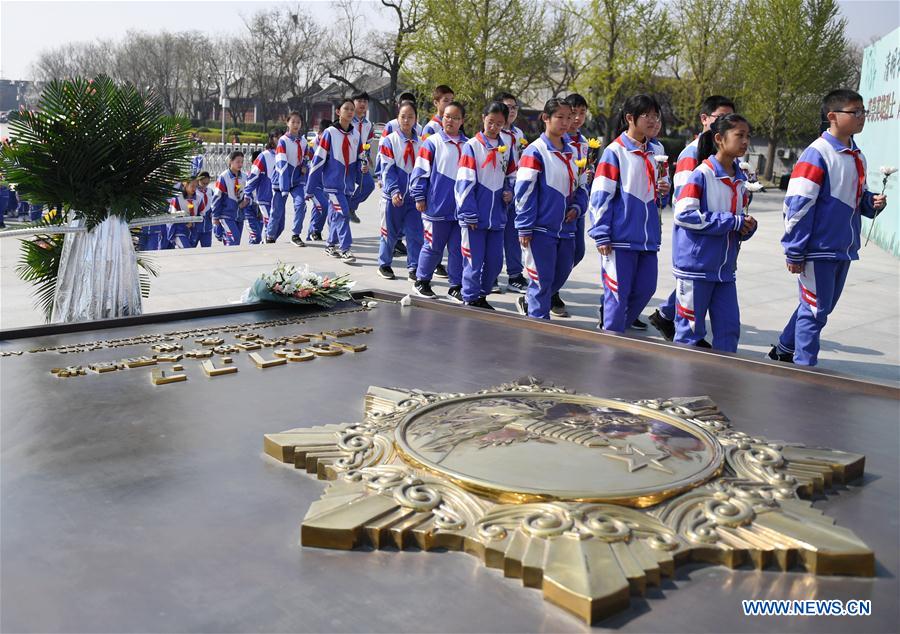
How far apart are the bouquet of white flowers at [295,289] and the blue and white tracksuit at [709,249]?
2175 mm

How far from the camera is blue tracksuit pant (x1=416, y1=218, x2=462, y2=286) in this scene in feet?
26.7

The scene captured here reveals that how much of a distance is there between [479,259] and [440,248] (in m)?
0.72

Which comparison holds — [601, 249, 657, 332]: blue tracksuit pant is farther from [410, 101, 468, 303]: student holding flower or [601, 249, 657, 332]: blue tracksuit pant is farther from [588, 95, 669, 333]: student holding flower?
[410, 101, 468, 303]: student holding flower

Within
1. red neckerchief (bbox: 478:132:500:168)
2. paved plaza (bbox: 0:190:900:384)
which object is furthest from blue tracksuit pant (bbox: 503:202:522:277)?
red neckerchief (bbox: 478:132:500:168)

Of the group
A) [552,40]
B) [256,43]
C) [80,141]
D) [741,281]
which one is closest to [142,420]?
[80,141]

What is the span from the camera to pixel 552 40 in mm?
31172

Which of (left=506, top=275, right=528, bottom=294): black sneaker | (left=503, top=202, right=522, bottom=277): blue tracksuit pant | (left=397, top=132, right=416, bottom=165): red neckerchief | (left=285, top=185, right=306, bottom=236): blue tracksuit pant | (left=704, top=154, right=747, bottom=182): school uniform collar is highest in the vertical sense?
(left=397, top=132, right=416, bottom=165): red neckerchief

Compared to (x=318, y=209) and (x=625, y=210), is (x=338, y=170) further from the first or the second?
(x=625, y=210)

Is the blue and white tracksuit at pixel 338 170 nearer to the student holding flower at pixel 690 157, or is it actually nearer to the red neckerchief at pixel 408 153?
the red neckerchief at pixel 408 153

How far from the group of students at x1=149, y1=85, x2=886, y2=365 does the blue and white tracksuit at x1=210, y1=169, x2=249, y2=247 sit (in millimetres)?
5199

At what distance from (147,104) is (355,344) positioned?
1.89m

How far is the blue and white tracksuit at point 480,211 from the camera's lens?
24.5ft

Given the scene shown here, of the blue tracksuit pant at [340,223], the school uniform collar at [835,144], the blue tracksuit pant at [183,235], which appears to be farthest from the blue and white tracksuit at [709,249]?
the blue tracksuit pant at [183,235]

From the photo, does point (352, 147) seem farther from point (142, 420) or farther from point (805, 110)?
point (805, 110)
